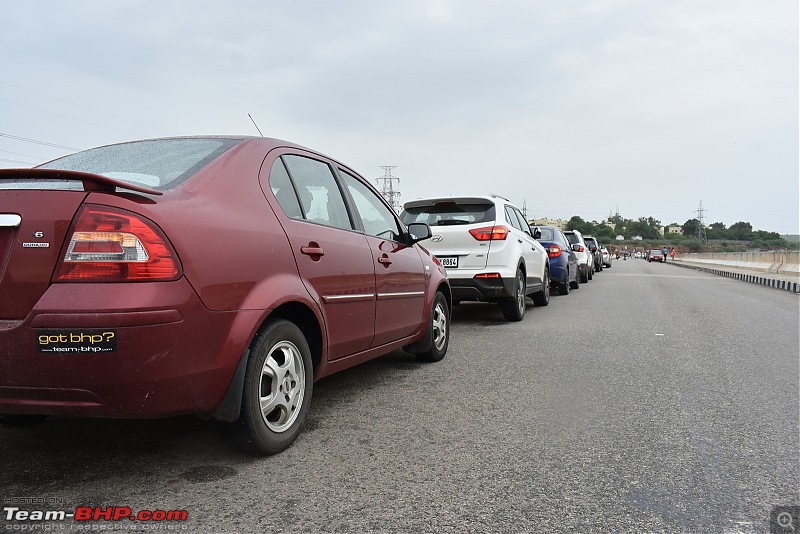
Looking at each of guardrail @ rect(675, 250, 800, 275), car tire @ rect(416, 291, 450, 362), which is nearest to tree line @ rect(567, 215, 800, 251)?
guardrail @ rect(675, 250, 800, 275)

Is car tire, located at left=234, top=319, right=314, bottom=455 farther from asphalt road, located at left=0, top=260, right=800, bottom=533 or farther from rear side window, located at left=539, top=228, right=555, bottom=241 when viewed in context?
rear side window, located at left=539, top=228, right=555, bottom=241

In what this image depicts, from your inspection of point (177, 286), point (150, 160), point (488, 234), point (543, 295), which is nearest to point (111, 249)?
point (177, 286)

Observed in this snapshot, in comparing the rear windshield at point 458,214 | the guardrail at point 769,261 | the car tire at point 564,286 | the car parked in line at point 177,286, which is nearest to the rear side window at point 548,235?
the car tire at point 564,286

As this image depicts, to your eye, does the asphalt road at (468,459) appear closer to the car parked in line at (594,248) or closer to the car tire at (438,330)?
the car tire at (438,330)

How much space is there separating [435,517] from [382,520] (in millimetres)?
214

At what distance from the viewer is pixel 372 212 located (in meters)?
4.75

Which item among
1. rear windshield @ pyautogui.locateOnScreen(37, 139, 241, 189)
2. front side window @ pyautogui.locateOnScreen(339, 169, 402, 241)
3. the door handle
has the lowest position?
the door handle

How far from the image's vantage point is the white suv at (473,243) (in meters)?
8.05

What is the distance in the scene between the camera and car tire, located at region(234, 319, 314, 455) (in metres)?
2.96

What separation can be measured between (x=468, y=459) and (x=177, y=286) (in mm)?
1664

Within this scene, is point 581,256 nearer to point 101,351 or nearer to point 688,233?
point 101,351

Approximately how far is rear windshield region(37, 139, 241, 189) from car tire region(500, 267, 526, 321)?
18.3 feet

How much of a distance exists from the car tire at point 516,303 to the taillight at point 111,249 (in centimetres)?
632

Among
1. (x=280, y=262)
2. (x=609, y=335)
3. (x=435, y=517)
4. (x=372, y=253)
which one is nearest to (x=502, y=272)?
(x=609, y=335)
